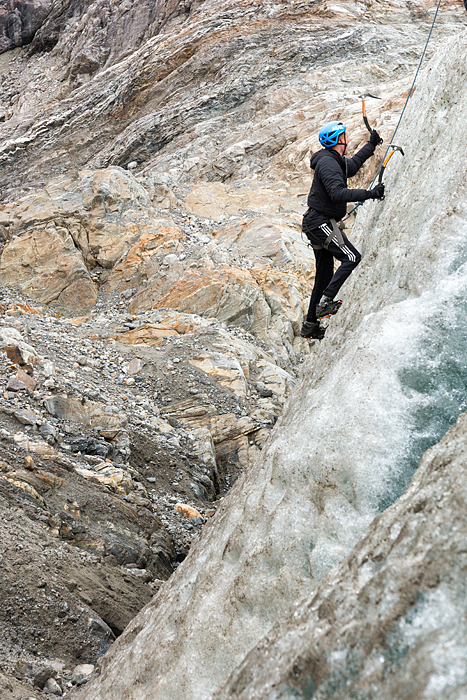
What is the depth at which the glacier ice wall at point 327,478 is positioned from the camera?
11.8ft

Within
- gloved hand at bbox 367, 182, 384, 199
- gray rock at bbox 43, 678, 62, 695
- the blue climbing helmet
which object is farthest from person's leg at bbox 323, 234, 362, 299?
gray rock at bbox 43, 678, 62, 695

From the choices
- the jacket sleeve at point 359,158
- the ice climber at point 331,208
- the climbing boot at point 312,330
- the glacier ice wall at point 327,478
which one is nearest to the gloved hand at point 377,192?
the ice climber at point 331,208

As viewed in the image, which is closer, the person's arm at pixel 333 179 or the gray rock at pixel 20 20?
the person's arm at pixel 333 179

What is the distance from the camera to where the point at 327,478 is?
3.85 meters

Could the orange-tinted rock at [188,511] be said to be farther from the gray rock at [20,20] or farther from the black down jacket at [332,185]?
the gray rock at [20,20]

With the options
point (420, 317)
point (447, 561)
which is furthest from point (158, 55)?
point (447, 561)

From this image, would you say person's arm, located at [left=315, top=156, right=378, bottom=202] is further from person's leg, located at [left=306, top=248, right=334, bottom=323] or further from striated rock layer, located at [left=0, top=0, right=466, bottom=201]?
striated rock layer, located at [left=0, top=0, right=466, bottom=201]

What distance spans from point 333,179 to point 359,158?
540 millimetres

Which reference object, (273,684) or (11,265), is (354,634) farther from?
(11,265)

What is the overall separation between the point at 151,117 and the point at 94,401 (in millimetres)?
22333

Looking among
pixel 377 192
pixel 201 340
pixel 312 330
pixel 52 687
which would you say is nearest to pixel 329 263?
pixel 312 330

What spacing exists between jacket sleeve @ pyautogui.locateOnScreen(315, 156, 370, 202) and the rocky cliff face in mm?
603

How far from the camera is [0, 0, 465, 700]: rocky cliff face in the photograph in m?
3.82

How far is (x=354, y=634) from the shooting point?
7.55ft
